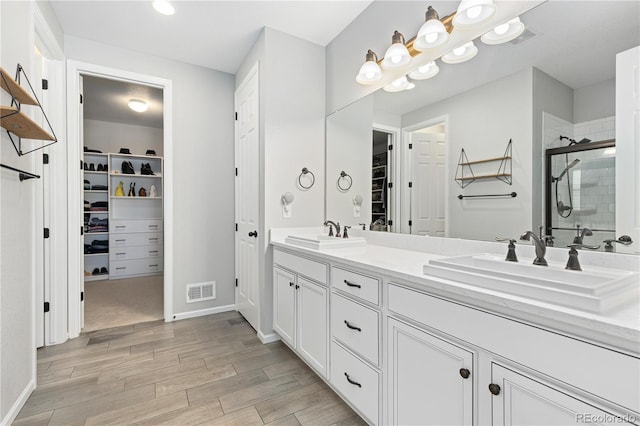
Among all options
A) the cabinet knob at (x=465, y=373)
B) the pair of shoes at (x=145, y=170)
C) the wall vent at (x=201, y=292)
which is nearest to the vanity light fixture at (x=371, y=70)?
the cabinet knob at (x=465, y=373)

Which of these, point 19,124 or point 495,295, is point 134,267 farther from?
point 495,295

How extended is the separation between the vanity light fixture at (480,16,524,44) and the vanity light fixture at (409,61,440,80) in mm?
308

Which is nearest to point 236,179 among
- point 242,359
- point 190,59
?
point 190,59

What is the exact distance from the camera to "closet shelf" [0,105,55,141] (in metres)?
1.45

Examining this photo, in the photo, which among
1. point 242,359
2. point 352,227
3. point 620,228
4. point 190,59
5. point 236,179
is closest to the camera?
point 620,228

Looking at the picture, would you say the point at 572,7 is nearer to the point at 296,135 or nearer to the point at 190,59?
the point at 296,135

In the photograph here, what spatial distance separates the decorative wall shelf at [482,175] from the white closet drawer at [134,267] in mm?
5305

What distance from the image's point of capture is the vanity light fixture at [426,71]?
1.84 m

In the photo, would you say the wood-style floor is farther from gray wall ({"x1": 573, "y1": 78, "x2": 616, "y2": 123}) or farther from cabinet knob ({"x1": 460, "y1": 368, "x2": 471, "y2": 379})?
gray wall ({"x1": 573, "y1": 78, "x2": 616, "y2": 123})

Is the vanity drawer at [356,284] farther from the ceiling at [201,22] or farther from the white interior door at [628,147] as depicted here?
the ceiling at [201,22]

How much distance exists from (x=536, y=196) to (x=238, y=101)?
2.93 metres

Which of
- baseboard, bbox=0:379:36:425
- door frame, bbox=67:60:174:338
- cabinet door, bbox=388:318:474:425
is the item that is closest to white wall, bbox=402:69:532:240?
cabinet door, bbox=388:318:474:425

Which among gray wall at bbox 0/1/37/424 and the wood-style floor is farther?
the wood-style floor

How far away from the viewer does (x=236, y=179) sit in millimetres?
3410
